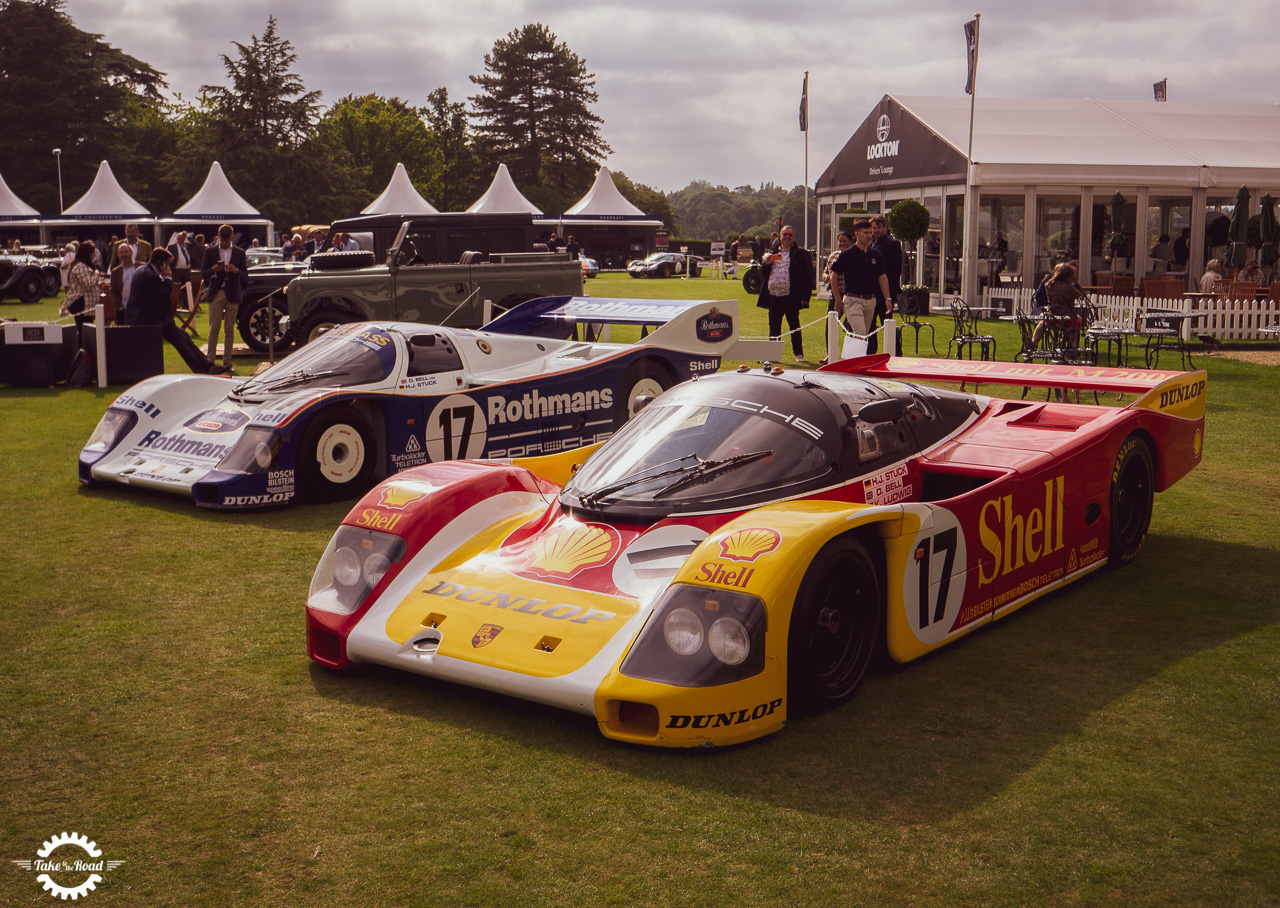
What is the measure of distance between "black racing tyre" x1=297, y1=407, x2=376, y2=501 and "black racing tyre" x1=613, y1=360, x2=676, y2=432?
2.37 m

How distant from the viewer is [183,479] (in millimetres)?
7922

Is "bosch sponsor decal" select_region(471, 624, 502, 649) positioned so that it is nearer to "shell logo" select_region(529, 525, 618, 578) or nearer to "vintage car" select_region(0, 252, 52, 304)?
"shell logo" select_region(529, 525, 618, 578)

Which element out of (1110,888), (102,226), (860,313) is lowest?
(1110,888)

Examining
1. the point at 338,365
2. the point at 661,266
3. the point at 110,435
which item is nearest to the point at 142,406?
the point at 110,435

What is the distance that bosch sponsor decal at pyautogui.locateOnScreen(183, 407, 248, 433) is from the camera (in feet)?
26.9

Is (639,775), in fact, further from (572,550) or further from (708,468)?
(708,468)

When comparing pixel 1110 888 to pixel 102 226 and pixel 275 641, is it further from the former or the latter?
pixel 102 226

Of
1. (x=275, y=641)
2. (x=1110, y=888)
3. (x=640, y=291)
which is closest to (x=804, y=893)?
(x=1110, y=888)

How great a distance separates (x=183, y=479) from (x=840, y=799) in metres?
5.85

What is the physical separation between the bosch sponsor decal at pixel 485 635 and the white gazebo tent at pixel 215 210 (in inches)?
1622

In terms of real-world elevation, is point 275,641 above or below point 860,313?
below

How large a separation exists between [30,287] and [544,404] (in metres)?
24.9

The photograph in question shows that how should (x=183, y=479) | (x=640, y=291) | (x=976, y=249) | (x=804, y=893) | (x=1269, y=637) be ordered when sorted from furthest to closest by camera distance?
(x=640, y=291)
(x=976, y=249)
(x=183, y=479)
(x=1269, y=637)
(x=804, y=893)

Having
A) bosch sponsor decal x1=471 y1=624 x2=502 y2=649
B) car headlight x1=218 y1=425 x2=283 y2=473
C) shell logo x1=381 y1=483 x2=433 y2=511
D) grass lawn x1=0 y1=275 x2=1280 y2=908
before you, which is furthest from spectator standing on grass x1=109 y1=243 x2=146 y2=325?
bosch sponsor decal x1=471 y1=624 x2=502 y2=649
